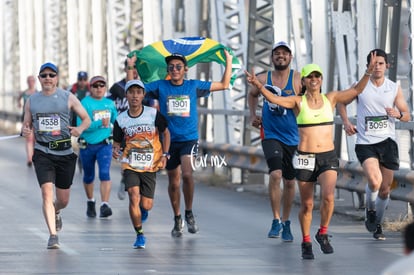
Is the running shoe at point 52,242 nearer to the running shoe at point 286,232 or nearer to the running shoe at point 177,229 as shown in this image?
the running shoe at point 177,229

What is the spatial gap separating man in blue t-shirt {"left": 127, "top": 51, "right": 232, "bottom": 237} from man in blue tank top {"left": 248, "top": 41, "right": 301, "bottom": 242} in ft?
1.96

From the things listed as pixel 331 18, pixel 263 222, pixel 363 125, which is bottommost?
pixel 263 222

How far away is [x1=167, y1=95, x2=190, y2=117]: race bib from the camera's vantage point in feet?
47.1

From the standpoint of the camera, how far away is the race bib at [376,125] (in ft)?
45.3

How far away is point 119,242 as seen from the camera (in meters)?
13.9

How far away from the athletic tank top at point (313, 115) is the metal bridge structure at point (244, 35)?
2.67 meters

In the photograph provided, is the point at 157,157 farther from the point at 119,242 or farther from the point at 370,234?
the point at 370,234

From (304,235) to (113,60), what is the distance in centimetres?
2132

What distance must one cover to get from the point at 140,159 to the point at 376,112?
87.4 inches

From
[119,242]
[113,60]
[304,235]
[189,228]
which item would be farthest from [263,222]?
[113,60]

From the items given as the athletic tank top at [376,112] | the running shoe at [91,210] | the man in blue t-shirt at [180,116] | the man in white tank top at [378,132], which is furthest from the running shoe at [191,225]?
the running shoe at [91,210]

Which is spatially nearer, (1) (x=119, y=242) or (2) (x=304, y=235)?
(2) (x=304, y=235)

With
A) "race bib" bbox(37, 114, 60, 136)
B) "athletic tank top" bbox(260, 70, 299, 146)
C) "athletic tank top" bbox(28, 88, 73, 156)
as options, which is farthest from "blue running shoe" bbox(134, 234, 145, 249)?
"athletic tank top" bbox(260, 70, 299, 146)

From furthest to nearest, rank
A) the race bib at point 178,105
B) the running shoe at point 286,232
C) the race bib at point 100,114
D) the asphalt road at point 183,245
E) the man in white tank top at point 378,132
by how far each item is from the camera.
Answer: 1. the race bib at point 100,114
2. the race bib at point 178,105
3. the running shoe at point 286,232
4. the man in white tank top at point 378,132
5. the asphalt road at point 183,245
